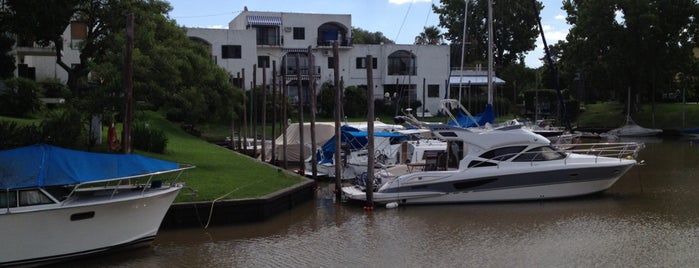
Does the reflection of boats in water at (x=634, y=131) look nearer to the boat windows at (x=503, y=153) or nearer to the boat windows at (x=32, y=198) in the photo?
the boat windows at (x=503, y=153)

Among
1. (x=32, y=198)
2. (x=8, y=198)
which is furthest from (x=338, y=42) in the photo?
(x=8, y=198)

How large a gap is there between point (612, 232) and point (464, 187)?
596cm

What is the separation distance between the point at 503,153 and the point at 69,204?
1454cm

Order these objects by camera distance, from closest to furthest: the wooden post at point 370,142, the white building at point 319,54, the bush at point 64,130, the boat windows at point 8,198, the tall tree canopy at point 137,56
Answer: the boat windows at point 8,198
the bush at point 64,130
the wooden post at point 370,142
the tall tree canopy at point 137,56
the white building at point 319,54

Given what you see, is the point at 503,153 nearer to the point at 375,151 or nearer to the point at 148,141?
the point at 375,151

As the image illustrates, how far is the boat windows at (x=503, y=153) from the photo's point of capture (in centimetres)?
2453

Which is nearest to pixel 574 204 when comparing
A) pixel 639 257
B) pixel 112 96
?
pixel 639 257

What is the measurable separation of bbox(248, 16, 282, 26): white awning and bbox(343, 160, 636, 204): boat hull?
1730 inches

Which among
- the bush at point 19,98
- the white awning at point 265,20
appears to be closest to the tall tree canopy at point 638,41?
the white awning at point 265,20

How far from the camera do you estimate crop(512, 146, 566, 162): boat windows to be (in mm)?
24531

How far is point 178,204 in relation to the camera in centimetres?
1983

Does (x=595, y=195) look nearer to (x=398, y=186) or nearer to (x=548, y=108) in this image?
(x=398, y=186)

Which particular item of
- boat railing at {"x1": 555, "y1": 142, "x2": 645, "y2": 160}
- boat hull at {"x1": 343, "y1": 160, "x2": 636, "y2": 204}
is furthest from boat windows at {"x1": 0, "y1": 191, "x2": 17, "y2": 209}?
boat railing at {"x1": 555, "y1": 142, "x2": 645, "y2": 160}

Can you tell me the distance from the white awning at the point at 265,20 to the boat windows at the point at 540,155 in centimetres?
4489
